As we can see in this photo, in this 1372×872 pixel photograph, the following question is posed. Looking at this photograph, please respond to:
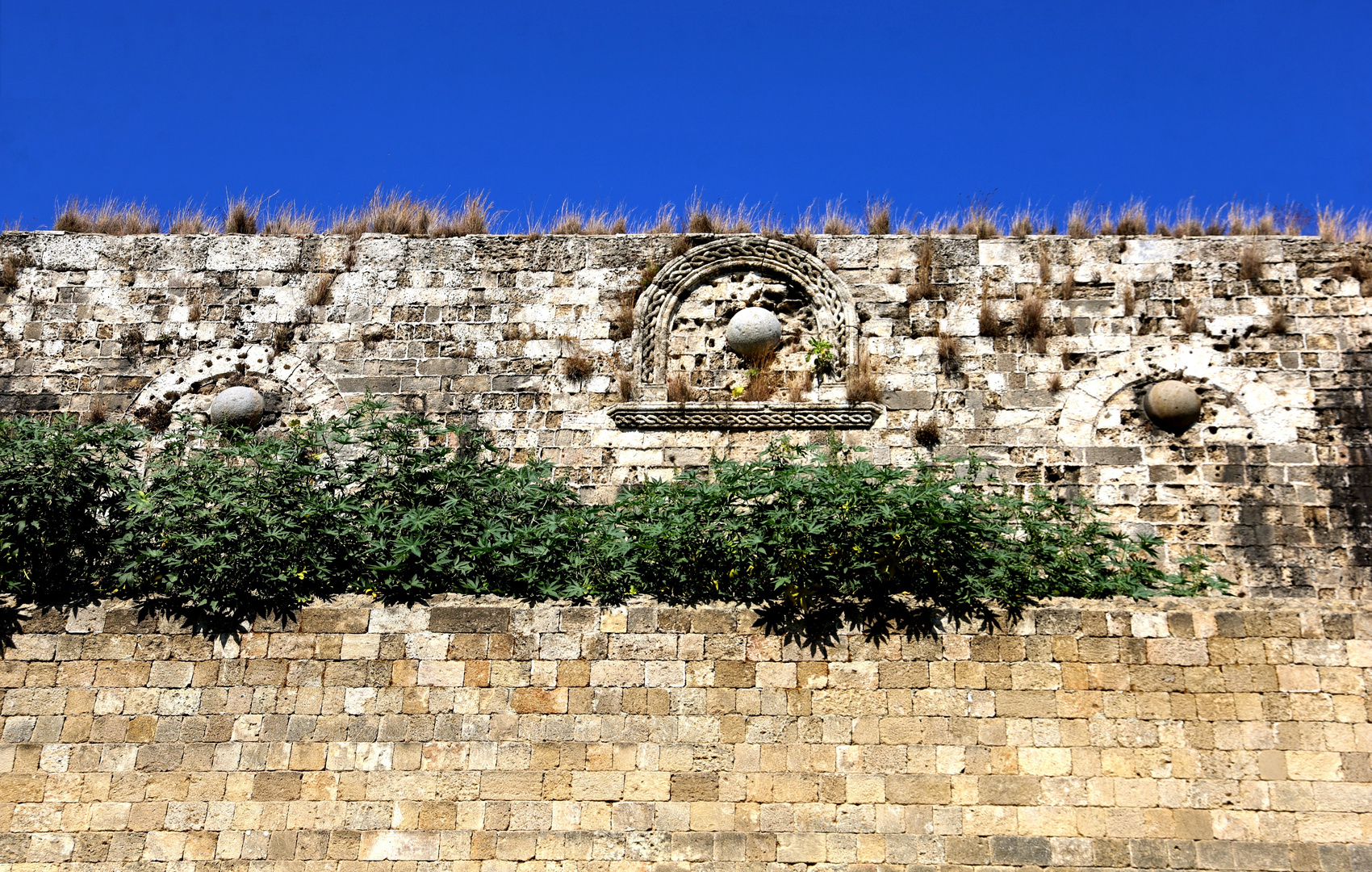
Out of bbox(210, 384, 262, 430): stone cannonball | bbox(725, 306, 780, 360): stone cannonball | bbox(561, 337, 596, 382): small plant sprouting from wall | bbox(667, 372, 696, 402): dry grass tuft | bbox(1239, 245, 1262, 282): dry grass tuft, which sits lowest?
bbox(210, 384, 262, 430): stone cannonball

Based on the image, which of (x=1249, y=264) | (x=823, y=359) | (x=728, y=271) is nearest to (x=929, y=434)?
(x=823, y=359)

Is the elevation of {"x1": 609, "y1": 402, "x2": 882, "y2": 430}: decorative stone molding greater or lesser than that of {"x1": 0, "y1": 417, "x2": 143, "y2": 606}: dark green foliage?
greater

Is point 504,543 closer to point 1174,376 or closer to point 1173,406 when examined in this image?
point 1173,406

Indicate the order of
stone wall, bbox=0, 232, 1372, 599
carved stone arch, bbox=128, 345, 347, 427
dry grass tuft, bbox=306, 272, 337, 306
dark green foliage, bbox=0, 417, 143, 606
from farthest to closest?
dry grass tuft, bbox=306, 272, 337, 306
carved stone arch, bbox=128, 345, 347, 427
stone wall, bbox=0, 232, 1372, 599
dark green foliage, bbox=0, 417, 143, 606

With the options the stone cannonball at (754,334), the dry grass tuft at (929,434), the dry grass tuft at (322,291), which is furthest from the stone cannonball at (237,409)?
the dry grass tuft at (929,434)

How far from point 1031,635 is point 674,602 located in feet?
7.09

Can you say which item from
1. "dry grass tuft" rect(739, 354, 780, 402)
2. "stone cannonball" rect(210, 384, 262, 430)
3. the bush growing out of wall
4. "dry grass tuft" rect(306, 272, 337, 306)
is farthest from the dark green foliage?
"dry grass tuft" rect(739, 354, 780, 402)

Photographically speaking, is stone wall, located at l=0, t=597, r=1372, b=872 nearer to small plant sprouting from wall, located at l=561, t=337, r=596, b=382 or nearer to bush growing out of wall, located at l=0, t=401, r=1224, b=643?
bush growing out of wall, located at l=0, t=401, r=1224, b=643

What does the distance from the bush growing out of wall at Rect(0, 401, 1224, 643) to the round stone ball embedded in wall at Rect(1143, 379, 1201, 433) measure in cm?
229

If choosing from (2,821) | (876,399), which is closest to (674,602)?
(876,399)

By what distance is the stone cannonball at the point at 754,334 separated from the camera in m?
9.93

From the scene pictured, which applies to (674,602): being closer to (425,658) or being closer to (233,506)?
(425,658)

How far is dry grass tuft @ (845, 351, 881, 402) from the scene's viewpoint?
9.66 m

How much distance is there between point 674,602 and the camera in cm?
684
